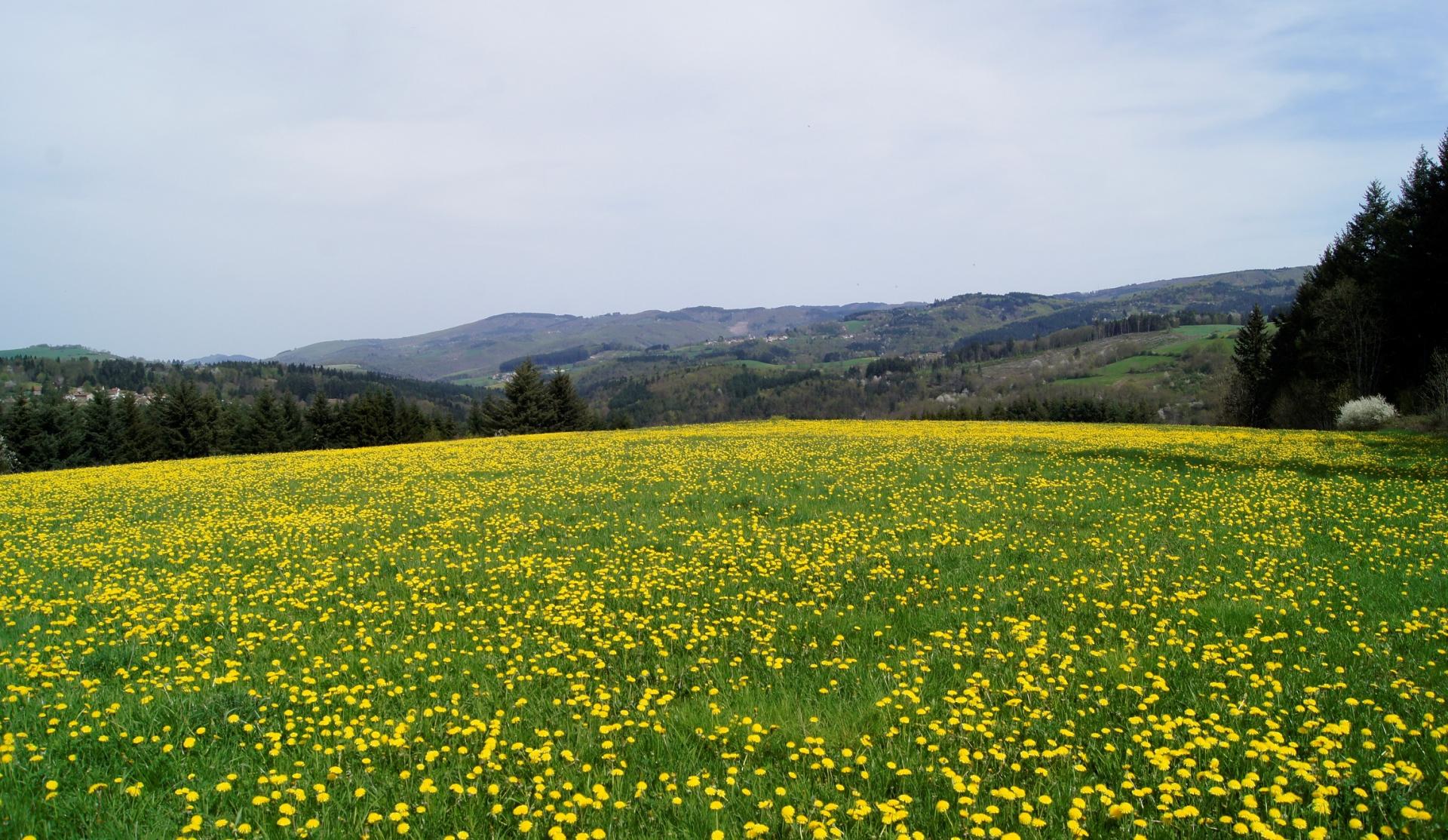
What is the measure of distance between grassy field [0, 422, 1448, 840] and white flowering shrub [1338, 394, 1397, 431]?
27.2 metres

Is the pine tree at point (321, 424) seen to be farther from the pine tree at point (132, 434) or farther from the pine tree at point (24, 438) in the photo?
the pine tree at point (24, 438)

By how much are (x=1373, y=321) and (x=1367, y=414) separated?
10.4 metres

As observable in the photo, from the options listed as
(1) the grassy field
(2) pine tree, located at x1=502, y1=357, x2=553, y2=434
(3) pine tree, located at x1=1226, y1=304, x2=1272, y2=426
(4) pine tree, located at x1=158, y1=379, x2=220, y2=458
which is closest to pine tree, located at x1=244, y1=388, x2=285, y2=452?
(4) pine tree, located at x1=158, y1=379, x2=220, y2=458

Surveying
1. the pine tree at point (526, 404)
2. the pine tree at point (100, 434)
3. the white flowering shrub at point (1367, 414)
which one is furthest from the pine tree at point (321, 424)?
the white flowering shrub at point (1367, 414)

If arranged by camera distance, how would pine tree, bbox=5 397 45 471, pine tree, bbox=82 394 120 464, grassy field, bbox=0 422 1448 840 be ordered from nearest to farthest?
grassy field, bbox=0 422 1448 840 < pine tree, bbox=5 397 45 471 < pine tree, bbox=82 394 120 464

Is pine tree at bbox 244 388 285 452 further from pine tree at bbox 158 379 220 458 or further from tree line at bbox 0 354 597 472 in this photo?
pine tree at bbox 158 379 220 458

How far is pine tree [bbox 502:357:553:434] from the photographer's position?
62.5 meters

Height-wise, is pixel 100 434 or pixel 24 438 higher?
pixel 24 438

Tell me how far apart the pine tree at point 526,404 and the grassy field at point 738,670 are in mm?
46583

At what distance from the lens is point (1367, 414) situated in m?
36.6

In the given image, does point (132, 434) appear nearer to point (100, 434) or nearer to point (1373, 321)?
point (100, 434)

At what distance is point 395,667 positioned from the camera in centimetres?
709

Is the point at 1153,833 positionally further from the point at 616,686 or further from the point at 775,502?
the point at 775,502

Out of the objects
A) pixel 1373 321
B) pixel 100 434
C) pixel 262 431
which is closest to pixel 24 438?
pixel 100 434
